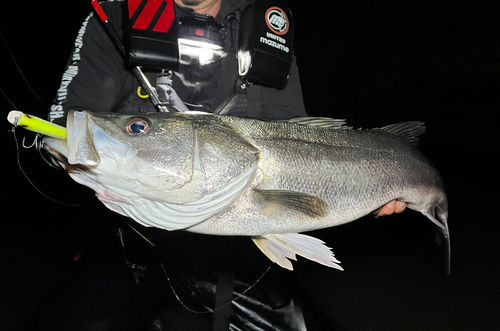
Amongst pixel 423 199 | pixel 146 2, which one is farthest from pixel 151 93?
pixel 423 199

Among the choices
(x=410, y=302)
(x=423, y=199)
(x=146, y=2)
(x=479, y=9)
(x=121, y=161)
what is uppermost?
(x=479, y=9)

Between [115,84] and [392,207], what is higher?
[115,84]

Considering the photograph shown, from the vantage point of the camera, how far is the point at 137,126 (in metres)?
1.11

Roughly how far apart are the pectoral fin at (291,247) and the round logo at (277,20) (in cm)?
163

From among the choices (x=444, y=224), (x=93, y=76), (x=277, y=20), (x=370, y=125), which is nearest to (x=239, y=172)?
(x=93, y=76)

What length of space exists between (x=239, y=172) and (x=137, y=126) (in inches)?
18.3

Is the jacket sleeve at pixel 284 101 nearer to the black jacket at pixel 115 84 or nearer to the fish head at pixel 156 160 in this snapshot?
the black jacket at pixel 115 84

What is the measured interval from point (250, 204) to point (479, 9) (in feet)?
39.7

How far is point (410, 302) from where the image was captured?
3.40m

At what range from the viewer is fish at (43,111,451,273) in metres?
1.06

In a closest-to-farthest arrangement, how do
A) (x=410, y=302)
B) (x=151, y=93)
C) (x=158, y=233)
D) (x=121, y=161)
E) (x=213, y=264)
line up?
(x=121, y=161) → (x=151, y=93) → (x=158, y=233) → (x=213, y=264) → (x=410, y=302)

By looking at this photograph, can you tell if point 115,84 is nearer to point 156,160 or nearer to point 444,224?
point 156,160

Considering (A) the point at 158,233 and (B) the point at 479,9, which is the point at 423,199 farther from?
(B) the point at 479,9

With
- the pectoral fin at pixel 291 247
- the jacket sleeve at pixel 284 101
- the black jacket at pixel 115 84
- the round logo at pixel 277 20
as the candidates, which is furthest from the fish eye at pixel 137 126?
the round logo at pixel 277 20
